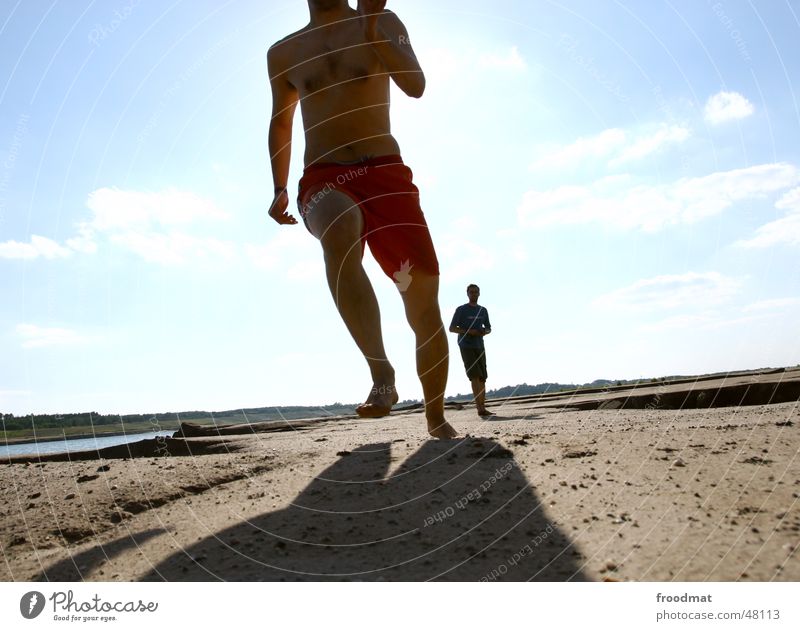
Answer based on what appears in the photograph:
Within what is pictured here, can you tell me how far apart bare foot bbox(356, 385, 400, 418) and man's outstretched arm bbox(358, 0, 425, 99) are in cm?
153

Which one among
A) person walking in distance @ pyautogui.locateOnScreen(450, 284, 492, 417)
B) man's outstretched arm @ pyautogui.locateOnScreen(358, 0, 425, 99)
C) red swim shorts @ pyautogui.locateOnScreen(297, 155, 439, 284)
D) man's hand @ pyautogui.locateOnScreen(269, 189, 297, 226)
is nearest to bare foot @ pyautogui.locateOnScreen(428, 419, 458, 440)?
red swim shorts @ pyautogui.locateOnScreen(297, 155, 439, 284)

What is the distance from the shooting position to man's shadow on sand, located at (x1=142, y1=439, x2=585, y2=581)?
1.50 m

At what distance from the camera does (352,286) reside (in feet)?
8.83

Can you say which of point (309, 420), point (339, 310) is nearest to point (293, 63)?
point (339, 310)

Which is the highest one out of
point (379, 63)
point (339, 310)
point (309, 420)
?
point (379, 63)

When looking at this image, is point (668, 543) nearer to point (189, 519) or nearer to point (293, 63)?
point (189, 519)

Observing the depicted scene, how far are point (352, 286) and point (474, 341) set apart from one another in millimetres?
5487

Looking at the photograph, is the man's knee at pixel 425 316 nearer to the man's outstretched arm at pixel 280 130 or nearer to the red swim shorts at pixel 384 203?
the red swim shorts at pixel 384 203

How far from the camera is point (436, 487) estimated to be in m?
2.08

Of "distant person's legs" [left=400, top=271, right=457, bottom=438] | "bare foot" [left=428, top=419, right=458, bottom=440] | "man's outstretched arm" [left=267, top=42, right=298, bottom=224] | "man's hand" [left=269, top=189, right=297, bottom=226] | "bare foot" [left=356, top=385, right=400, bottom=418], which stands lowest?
"bare foot" [left=428, top=419, right=458, bottom=440]

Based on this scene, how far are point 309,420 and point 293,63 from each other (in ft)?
24.5
